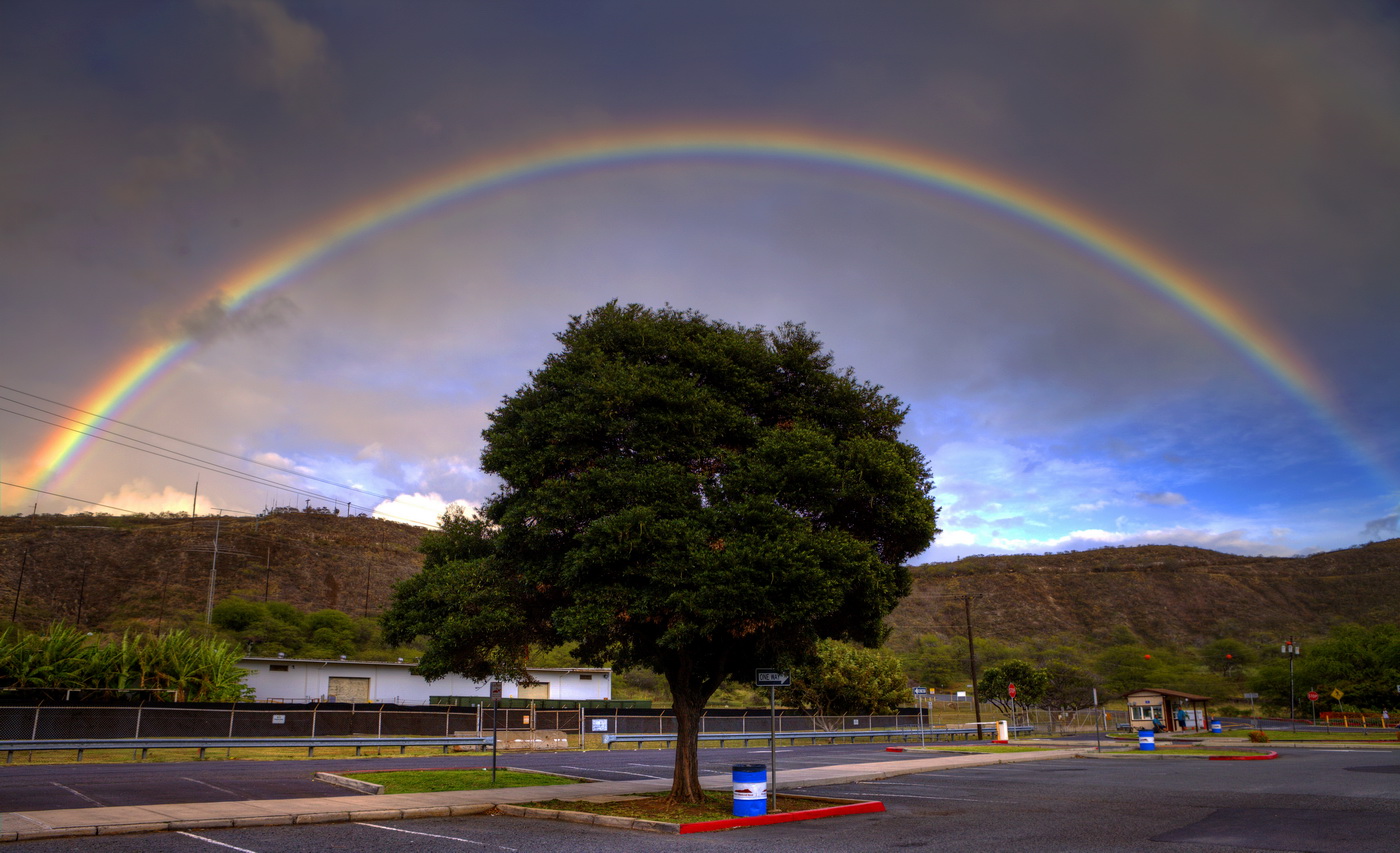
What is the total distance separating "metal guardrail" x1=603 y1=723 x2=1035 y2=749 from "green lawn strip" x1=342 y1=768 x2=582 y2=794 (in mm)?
17886

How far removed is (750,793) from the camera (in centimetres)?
1766

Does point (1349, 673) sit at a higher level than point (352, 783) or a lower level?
lower

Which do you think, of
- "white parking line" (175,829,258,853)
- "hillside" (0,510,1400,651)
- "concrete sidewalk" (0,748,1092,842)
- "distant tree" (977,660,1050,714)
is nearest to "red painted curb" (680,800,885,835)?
"concrete sidewalk" (0,748,1092,842)

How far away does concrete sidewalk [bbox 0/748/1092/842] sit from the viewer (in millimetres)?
14273

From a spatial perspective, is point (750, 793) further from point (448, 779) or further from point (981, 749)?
point (981, 749)

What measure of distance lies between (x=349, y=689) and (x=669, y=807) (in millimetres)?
46796

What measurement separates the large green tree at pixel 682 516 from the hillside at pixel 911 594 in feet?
285

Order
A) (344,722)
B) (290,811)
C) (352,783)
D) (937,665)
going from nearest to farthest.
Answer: (290,811)
(352,783)
(344,722)
(937,665)

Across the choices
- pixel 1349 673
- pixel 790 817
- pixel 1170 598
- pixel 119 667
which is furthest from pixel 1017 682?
pixel 1170 598

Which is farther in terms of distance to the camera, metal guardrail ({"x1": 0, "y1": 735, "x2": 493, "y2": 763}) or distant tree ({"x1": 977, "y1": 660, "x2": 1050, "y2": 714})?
distant tree ({"x1": 977, "y1": 660, "x2": 1050, "y2": 714})

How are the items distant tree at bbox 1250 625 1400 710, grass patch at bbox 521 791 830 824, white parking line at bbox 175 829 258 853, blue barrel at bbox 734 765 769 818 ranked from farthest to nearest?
distant tree at bbox 1250 625 1400 710 → blue barrel at bbox 734 765 769 818 → grass patch at bbox 521 791 830 824 → white parking line at bbox 175 829 258 853

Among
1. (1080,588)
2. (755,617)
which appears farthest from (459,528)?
(1080,588)

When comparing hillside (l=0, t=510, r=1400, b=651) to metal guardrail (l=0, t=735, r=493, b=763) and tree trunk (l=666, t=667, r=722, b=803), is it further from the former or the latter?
tree trunk (l=666, t=667, r=722, b=803)

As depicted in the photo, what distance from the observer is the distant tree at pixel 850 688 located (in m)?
64.6
